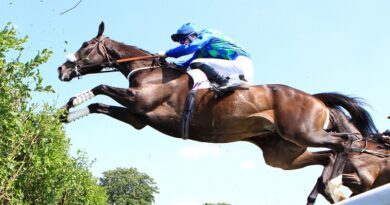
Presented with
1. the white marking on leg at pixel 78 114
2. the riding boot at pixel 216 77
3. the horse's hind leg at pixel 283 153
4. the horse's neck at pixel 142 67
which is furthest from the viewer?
the horse's hind leg at pixel 283 153

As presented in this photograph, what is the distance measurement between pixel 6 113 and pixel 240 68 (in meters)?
3.52

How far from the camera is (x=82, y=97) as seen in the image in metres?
7.46

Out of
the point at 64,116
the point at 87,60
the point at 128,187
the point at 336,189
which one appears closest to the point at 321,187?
the point at 336,189

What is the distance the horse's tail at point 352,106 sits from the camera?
28.7 feet

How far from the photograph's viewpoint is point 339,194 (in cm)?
779

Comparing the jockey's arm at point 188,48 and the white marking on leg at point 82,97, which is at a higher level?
the jockey's arm at point 188,48

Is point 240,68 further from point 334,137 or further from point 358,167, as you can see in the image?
point 358,167

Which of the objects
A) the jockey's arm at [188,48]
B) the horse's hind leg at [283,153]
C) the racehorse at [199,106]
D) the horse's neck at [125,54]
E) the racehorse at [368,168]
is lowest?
the racehorse at [368,168]

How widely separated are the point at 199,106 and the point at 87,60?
6.62ft

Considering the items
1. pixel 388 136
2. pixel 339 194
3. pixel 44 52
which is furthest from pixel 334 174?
pixel 44 52

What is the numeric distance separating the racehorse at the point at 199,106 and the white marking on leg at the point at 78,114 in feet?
0.05

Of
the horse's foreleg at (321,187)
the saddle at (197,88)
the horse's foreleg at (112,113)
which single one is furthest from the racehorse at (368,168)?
the horse's foreleg at (112,113)

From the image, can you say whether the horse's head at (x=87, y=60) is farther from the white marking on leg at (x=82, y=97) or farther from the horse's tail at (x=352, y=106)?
the horse's tail at (x=352, y=106)

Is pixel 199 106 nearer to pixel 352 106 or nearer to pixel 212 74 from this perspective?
pixel 212 74
